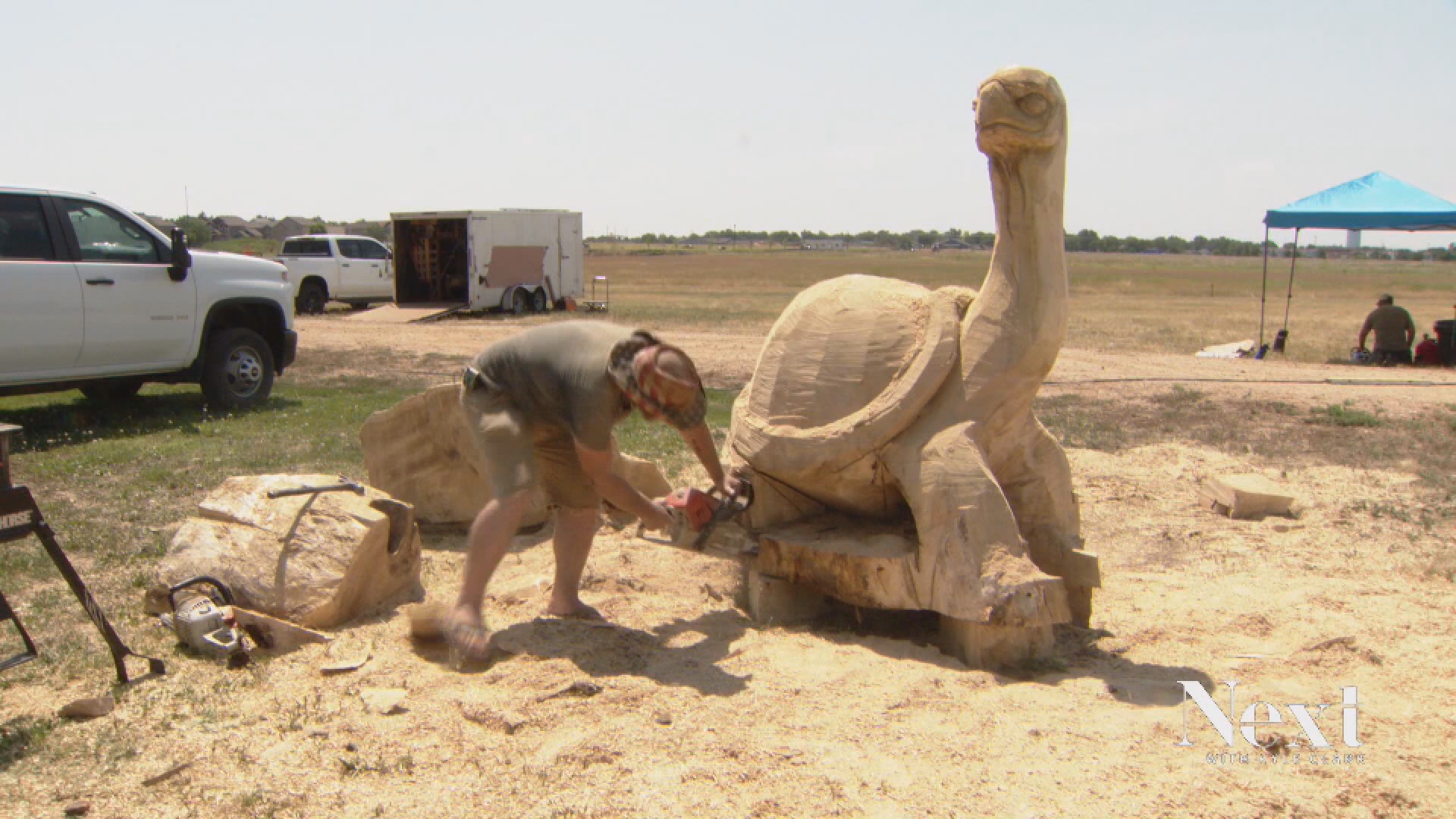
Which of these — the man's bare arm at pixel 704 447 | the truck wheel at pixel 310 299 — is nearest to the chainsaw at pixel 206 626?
the man's bare arm at pixel 704 447

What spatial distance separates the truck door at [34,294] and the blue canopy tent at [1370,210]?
45.3 feet

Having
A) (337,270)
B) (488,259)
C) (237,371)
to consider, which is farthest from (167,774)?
(337,270)

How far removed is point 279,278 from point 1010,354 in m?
7.92

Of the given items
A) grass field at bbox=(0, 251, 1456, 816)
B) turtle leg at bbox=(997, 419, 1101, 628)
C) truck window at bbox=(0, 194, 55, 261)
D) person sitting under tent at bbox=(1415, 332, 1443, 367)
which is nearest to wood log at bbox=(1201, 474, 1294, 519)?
grass field at bbox=(0, 251, 1456, 816)

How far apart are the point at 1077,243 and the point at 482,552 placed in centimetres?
10489

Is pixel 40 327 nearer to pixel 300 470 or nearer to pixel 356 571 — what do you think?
pixel 300 470

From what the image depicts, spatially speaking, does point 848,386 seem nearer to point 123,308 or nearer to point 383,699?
point 383,699

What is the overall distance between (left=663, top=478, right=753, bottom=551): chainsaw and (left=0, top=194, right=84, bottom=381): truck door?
6019 mm

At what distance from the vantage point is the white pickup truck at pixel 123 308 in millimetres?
7953

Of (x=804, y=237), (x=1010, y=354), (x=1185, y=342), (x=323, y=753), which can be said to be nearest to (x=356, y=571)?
(x=323, y=753)

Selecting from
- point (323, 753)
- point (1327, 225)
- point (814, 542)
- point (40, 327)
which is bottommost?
point (323, 753)

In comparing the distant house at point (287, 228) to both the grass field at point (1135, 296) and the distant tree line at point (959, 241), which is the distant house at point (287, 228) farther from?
the distant tree line at point (959, 241)

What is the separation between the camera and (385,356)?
14.0 meters

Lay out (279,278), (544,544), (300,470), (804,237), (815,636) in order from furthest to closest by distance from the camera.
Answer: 1. (804,237)
2. (279,278)
3. (300,470)
4. (544,544)
5. (815,636)
